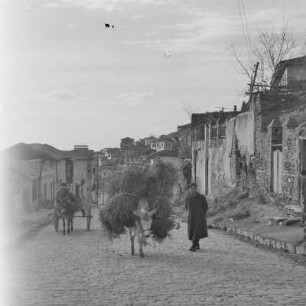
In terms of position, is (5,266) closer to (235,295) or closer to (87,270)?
(87,270)

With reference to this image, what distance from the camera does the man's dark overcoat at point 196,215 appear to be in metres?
15.9

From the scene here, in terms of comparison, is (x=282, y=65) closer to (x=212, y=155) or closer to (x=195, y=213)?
(x=212, y=155)

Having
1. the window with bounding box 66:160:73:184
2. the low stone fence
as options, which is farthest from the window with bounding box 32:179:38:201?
the low stone fence

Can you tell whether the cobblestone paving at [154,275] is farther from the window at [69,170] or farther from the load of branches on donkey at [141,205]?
the window at [69,170]

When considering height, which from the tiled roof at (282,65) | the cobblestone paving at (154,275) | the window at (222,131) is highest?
the tiled roof at (282,65)

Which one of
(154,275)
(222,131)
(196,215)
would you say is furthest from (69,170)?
(154,275)

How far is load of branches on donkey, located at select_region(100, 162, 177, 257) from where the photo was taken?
1445cm

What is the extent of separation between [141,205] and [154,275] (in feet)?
10.4

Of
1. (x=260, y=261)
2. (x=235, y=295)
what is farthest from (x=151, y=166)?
(x=235, y=295)

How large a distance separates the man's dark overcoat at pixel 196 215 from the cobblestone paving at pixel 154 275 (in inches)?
19.1

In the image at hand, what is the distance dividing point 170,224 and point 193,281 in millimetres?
3797

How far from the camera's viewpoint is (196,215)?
16.1m

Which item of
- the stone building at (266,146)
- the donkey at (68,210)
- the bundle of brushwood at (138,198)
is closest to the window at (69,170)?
the stone building at (266,146)

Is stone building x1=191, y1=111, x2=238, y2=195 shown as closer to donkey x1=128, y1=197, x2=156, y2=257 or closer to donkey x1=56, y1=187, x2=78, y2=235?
donkey x1=56, y1=187, x2=78, y2=235
